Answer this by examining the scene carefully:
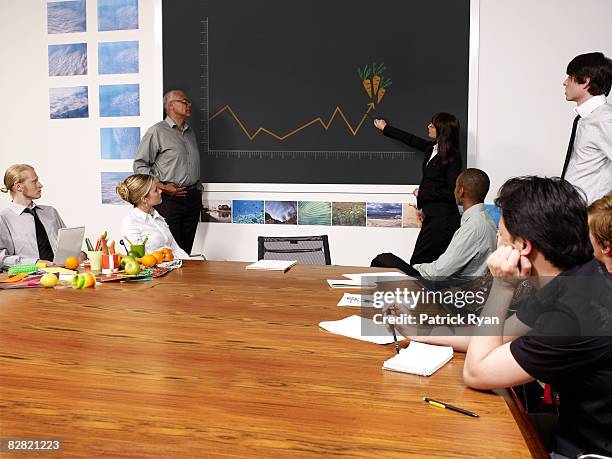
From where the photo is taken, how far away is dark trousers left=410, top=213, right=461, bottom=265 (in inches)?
160

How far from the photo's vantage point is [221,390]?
1.41 m

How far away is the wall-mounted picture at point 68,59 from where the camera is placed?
527 cm

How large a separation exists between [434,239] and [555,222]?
8.81 feet

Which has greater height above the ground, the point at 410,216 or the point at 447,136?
the point at 447,136

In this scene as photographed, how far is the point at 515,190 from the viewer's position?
4.90 feet

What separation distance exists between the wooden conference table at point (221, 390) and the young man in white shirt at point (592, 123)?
1.96m

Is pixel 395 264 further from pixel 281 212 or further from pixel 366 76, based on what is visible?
pixel 366 76

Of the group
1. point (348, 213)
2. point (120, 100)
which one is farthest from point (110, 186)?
point (348, 213)

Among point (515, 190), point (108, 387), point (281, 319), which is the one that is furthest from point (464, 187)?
point (108, 387)

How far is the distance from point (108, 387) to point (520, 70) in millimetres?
3879

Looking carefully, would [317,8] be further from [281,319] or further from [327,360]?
[327,360]

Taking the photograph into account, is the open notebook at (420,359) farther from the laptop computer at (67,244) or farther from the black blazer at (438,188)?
the black blazer at (438,188)

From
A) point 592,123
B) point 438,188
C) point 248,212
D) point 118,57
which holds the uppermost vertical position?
point 118,57

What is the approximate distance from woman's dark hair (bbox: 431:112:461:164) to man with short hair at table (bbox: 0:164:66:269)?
8.16 feet
